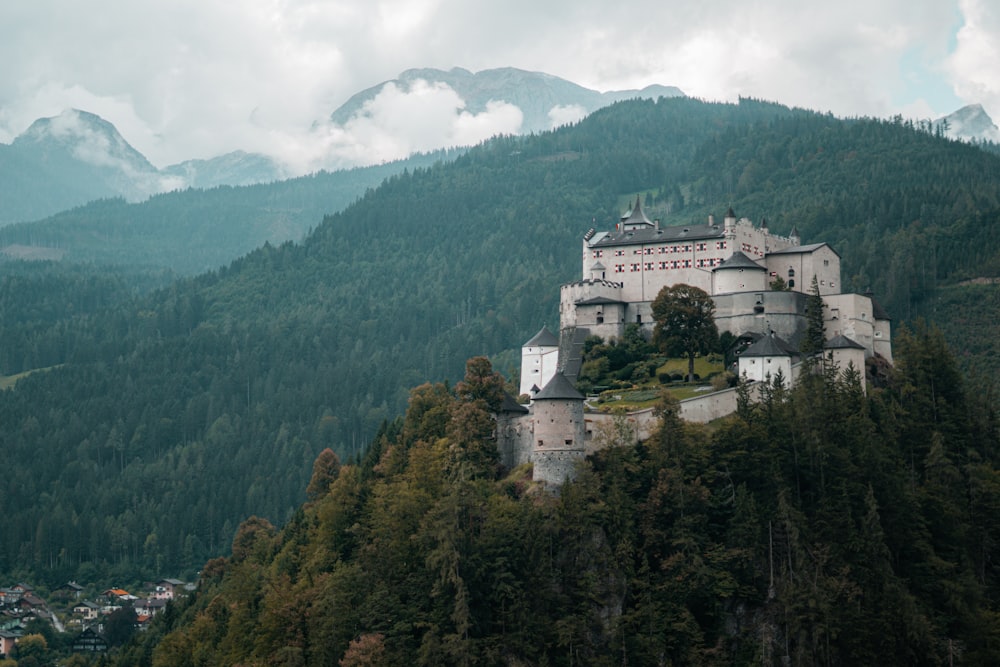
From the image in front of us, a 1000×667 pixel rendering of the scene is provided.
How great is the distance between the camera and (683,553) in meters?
77.9

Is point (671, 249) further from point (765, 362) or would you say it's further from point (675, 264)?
point (765, 362)

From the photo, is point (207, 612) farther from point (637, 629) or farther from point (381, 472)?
point (637, 629)

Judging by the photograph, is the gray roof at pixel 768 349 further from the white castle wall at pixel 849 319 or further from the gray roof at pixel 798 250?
the gray roof at pixel 798 250

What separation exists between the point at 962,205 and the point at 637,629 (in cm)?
14150

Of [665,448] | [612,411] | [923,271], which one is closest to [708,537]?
[665,448]

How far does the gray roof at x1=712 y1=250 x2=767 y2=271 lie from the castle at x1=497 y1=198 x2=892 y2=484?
0.08 metres

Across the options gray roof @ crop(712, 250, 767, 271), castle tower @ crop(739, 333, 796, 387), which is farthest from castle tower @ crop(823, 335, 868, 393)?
gray roof @ crop(712, 250, 767, 271)

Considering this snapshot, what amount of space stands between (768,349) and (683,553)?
890 inches

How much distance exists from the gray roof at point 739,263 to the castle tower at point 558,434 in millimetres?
28628

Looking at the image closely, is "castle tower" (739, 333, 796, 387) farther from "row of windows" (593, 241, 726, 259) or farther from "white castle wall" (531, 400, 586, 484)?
"white castle wall" (531, 400, 586, 484)

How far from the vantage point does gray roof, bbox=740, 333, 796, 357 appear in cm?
9462

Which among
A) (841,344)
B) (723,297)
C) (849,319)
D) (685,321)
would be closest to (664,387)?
(685,321)

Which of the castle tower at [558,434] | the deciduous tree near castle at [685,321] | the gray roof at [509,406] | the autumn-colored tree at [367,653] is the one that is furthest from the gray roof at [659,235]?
the autumn-colored tree at [367,653]

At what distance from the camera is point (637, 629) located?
249 ft
